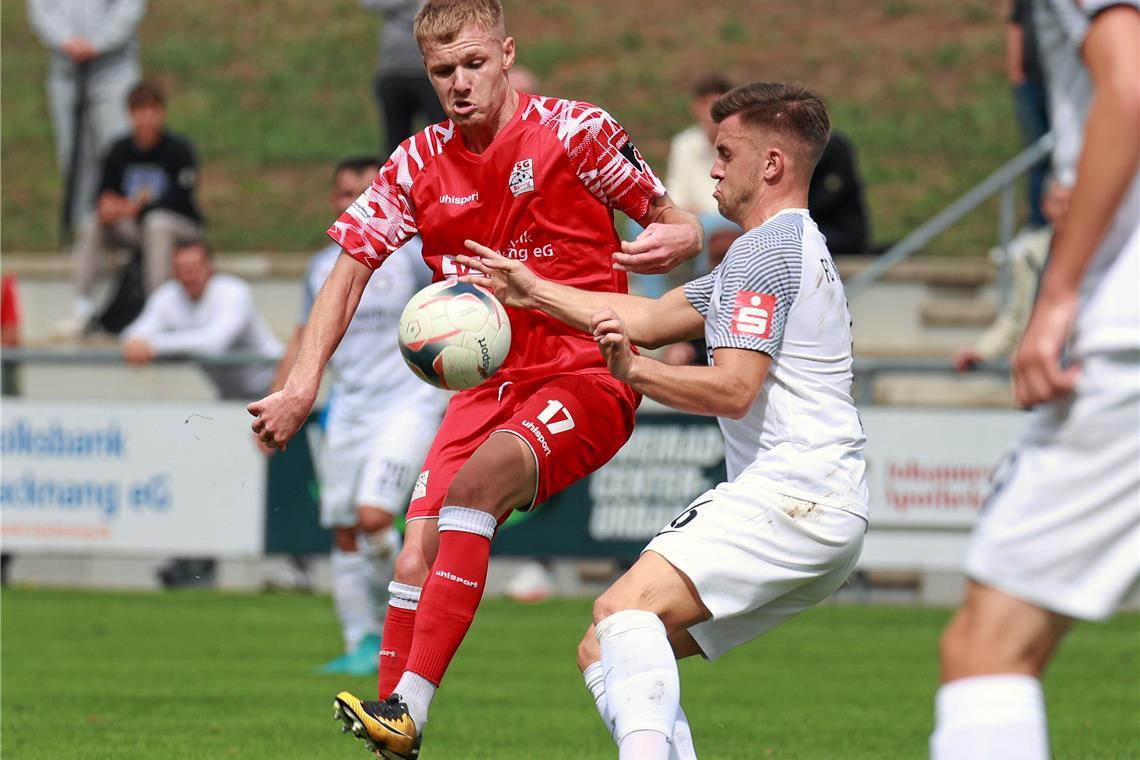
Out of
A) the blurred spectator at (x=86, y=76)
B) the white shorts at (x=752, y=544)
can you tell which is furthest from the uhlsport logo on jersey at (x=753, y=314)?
the blurred spectator at (x=86, y=76)

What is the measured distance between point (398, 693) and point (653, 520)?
8150 mm

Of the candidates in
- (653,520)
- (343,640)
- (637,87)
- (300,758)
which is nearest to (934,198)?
(637,87)

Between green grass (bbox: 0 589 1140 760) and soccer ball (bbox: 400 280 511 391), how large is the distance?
2.13 meters

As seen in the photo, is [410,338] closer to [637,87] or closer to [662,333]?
[662,333]

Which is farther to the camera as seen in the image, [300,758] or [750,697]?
[750,697]

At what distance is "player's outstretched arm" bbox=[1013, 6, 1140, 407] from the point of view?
3.61 meters

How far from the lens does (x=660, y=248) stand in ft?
19.4

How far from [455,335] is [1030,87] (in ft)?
35.9

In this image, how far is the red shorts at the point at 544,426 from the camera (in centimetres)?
612

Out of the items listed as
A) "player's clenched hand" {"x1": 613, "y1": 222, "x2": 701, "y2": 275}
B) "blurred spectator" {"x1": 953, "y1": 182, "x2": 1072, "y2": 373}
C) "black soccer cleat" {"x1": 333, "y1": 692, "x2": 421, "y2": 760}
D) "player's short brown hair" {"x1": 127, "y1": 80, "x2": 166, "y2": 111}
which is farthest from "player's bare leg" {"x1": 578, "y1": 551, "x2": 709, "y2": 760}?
"player's short brown hair" {"x1": 127, "y1": 80, "x2": 166, "y2": 111}

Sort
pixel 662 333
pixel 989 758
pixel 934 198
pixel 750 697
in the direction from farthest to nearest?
pixel 934 198
pixel 750 697
pixel 662 333
pixel 989 758

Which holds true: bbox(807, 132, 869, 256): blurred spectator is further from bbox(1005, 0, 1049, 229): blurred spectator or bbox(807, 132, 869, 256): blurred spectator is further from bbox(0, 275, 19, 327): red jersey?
bbox(0, 275, 19, 327): red jersey

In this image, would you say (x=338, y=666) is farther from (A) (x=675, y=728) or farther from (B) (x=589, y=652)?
(A) (x=675, y=728)

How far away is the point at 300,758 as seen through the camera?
722cm
